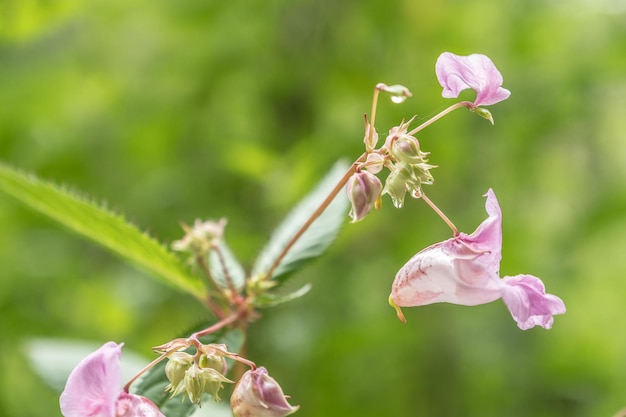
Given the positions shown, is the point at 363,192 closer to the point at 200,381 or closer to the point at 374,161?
the point at 374,161

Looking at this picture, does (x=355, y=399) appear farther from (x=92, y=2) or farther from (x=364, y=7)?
(x=92, y=2)

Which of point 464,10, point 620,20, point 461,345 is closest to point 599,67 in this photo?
point 620,20

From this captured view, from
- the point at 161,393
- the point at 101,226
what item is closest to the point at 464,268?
the point at 161,393

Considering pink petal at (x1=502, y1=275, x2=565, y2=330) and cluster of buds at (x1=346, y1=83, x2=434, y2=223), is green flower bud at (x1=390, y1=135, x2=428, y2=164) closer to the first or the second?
cluster of buds at (x1=346, y1=83, x2=434, y2=223)

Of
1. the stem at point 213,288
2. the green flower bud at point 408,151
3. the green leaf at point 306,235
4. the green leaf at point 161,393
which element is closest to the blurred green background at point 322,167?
the green leaf at point 306,235

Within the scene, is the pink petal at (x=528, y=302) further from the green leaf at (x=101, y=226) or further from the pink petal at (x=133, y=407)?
the green leaf at (x=101, y=226)

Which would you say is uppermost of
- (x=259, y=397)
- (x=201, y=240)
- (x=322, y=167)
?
(x=322, y=167)

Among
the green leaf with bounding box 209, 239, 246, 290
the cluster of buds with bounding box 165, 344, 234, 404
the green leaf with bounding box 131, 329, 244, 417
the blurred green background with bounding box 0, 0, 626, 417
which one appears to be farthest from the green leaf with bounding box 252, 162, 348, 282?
the blurred green background with bounding box 0, 0, 626, 417
